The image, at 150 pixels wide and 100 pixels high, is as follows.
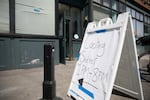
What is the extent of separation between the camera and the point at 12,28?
6773mm

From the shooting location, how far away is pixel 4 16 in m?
6.61

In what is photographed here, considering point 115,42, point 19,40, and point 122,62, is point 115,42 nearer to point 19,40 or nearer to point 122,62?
point 122,62

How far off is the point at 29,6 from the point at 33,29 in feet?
3.03

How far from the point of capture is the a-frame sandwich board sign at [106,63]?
9.29ft

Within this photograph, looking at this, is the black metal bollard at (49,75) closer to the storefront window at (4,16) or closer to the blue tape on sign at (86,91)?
the blue tape on sign at (86,91)

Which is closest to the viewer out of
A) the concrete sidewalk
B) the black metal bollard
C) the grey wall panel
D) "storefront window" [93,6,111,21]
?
the black metal bollard

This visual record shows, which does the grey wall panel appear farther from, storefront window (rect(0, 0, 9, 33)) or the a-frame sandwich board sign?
the a-frame sandwich board sign

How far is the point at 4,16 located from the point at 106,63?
4.96 meters

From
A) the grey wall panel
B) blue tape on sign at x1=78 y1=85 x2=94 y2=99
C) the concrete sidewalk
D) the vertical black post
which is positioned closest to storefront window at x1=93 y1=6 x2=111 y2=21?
the vertical black post

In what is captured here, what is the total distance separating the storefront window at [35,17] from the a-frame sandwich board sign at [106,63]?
4085 mm

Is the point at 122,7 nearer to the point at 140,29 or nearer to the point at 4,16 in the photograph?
the point at 140,29

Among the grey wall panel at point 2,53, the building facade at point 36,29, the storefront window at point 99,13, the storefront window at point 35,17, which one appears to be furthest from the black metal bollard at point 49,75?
the storefront window at point 99,13

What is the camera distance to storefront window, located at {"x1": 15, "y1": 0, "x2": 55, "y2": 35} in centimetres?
706

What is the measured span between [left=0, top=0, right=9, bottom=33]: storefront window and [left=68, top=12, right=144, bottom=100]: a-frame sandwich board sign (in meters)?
3.97
